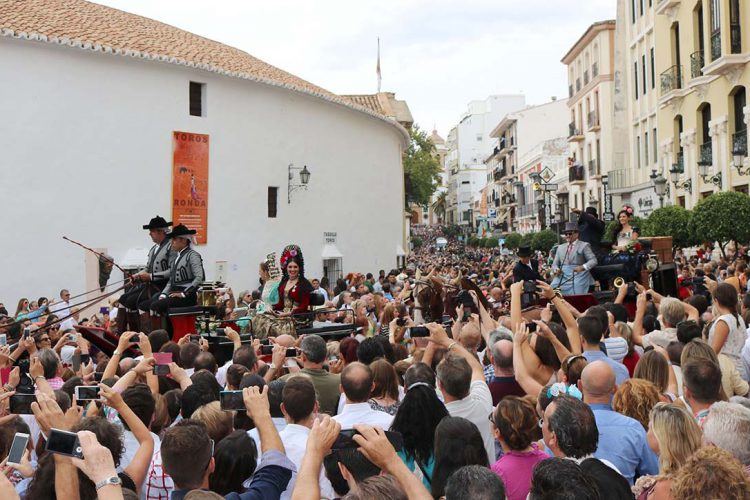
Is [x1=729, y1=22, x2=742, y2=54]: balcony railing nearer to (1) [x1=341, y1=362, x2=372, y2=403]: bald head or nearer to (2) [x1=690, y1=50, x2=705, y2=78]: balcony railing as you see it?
(2) [x1=690, y1=50, x2=705, y2=78]: balcony railing

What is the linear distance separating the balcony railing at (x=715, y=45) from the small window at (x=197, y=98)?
16000 millimetres

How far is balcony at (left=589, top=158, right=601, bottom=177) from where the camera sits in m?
44.9

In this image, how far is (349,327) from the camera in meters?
10.3

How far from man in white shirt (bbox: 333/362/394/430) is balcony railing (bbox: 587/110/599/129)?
42512 mm

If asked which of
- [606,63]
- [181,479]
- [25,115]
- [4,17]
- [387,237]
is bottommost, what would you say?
[181,479]

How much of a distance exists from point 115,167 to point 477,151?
98046 millimetres

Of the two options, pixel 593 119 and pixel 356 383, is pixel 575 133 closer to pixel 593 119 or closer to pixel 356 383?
pixel 593 119

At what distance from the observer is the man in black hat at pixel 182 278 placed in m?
10.5

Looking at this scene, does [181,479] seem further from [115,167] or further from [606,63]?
[606,63]

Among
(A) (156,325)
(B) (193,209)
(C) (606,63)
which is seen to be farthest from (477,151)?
(A) (156,325)

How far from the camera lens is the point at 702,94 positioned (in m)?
27.7

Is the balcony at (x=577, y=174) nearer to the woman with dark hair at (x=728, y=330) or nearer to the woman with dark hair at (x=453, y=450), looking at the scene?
the woman with dark hair at (x=728, y=330)

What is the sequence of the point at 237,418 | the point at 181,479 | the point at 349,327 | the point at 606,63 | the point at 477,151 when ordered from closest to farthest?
1. the point at 181,479
2. the point at 237,418
3. the point at 349,327
4. the point at 606,63
5. the point at 477,151

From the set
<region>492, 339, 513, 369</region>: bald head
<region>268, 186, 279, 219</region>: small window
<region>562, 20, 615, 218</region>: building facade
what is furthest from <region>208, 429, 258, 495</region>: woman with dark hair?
<region>562, 20, 615, 218</region>: building facade
